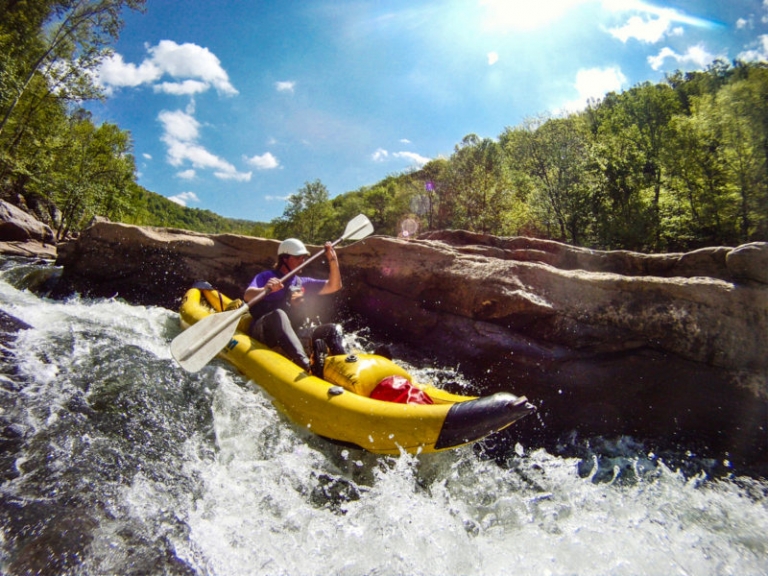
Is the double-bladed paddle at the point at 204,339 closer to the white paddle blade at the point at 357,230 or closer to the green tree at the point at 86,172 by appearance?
the white paddle blade at the point at 357,230

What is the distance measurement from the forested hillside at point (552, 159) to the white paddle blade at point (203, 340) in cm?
1180

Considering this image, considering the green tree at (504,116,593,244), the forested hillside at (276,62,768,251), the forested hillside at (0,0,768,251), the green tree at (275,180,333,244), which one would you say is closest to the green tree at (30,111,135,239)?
the forested hillside at (0,0,768,251)

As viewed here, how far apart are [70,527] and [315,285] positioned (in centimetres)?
332

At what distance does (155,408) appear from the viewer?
3.00 m

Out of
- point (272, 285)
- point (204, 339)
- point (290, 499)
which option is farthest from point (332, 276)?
point (290, 499)

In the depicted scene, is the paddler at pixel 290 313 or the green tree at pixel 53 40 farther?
the green tree at pixel 53 40

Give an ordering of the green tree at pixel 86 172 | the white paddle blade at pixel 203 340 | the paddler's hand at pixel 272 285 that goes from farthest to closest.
→ 1. the green tree at pixel 86 172
2. the paddler's hand at pixel 272 285
3. the white paddle blade at pixel 203 340

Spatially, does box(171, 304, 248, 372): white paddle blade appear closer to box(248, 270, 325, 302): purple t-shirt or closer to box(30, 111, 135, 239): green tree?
box(248, 270, 325, 302): purple t-shirt

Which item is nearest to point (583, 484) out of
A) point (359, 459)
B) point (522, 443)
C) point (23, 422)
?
point (522, 443)

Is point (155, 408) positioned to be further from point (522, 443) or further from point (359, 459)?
point (522, 443)

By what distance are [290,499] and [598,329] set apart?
3332 mm

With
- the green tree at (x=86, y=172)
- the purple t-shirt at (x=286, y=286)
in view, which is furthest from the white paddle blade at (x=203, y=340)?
the green tree at (x=86, y=172)

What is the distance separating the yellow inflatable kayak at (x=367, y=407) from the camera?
7.82 ft

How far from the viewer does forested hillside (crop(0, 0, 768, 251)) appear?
11.7 meters
